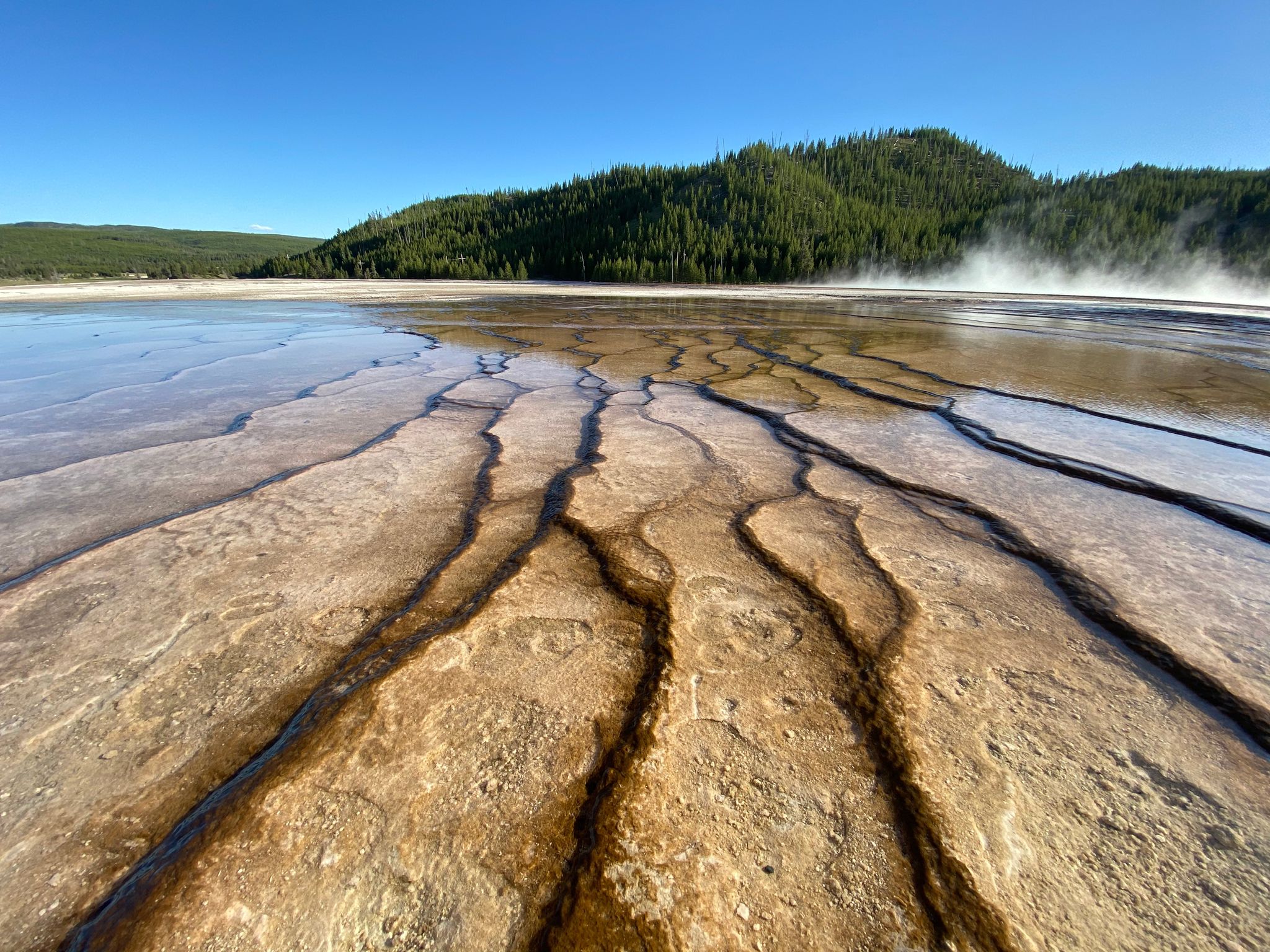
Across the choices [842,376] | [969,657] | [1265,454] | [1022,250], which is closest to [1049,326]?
[842,376]

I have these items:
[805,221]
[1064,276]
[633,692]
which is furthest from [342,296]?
[1064,276]

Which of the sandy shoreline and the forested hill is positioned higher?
the forested hill

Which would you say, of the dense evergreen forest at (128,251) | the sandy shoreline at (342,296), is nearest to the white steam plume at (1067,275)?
the sandy shoreline at (342,296)

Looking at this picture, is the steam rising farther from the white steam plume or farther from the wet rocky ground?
the wet rocky ground

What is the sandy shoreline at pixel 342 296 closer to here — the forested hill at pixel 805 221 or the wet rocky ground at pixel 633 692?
the wet rocky ground at pixel 633 692

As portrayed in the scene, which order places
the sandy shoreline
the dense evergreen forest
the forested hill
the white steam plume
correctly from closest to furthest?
the sandy shoreline, the white steam plume, the forested hill, the dense evergreen forest

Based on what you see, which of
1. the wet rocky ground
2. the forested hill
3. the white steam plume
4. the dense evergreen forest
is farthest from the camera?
the dense evergreen forest

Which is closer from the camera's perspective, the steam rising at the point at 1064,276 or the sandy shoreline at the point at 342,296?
the sandy shoreline at the point at 342,296

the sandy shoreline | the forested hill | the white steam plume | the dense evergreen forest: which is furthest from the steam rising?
the dense evergreen forest

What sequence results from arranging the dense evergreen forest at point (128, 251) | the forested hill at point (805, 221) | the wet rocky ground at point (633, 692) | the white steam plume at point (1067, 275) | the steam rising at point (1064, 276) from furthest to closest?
the dense evergreen forest at point (128, 251)
the forested hill at point (805, 221)
the white steam plume at point (1067, 275)
the steam rising at point (1064, 276)
the wet rocky ground at point (633, 692)
